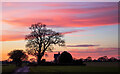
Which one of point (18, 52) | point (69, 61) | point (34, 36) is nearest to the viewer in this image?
point (34, 36)

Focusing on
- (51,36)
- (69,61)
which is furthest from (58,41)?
(69,61)

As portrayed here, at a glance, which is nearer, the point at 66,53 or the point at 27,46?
the point at 27,46

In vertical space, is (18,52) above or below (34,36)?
below

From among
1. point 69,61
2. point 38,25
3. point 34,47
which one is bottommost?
point 69,61

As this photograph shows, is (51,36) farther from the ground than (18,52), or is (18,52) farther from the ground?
(51,36)

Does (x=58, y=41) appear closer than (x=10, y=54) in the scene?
Yes

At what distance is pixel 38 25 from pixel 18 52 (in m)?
42.4

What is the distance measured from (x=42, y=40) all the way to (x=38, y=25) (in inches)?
239

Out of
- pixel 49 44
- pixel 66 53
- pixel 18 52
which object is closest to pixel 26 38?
pixel 49 44

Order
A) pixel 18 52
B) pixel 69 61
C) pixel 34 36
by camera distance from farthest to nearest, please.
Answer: pixel 18 52, pixel 69 61, pixel 34 36

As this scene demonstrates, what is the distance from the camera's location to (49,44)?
82.7 meters

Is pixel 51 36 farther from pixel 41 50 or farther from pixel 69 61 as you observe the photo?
pixel 69 61

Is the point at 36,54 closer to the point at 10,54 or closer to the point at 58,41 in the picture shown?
the point at 58,41

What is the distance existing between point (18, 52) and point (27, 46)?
38.3 m
